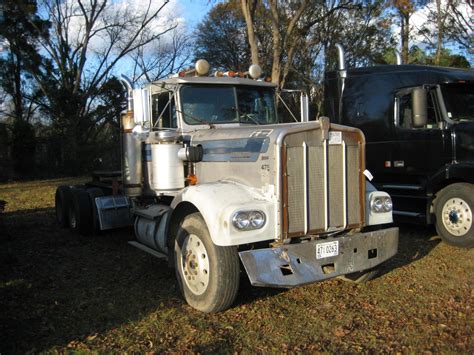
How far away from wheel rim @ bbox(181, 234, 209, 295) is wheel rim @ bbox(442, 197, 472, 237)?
14.8 ft

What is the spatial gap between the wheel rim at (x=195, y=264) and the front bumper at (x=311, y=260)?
0.65 m

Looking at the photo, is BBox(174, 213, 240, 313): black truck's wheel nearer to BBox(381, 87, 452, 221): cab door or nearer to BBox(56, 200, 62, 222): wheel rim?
BBox(381, 87, 452, 221): cab door

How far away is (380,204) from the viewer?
5.68 m

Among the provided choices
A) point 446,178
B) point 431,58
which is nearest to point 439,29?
point 431,58

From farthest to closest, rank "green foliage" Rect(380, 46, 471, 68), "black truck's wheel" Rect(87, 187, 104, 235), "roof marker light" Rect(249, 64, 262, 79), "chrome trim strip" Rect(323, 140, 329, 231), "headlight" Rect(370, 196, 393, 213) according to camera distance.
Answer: "green foliage" Rect(380, 46, 471, 68), "black truck's wheel" Rect(87, 187, 104, 235), "roof marker light" Rect(249, 64, 262, 79), "headlight" Rect(370, 196, 393, 213), "chrome trim strip" Rect(323, 140, 329, 231)

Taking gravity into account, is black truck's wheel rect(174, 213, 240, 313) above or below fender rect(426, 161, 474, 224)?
below

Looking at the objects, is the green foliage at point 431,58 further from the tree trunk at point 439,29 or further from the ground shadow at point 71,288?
the ground shadow at point 71,288


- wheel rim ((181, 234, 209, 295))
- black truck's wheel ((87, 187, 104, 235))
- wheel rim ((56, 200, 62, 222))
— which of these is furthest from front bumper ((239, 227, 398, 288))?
wheel rim ((56, 200, 62, 222))

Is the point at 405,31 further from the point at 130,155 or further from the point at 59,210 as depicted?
the point at 130,155

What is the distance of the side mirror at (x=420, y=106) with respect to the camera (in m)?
7.77

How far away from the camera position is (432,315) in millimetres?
4938

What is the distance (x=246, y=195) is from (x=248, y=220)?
0.40m

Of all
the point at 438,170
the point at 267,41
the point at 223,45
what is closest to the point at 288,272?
the point at 438,170

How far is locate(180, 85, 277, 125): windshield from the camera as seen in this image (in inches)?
257
